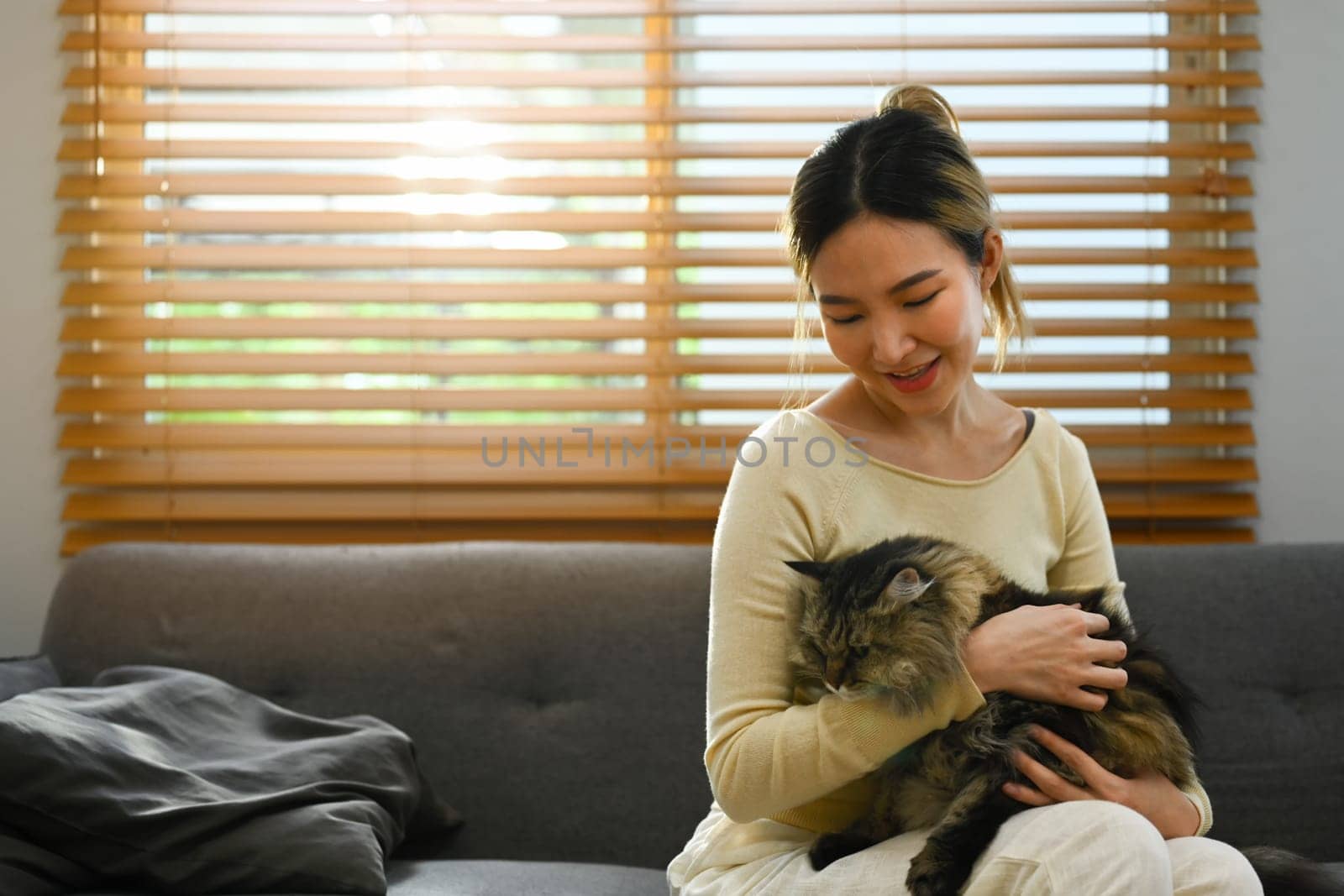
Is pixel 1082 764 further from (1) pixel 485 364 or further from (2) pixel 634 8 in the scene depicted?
(2) pixel 634 8

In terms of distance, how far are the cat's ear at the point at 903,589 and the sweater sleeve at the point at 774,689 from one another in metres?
0.11

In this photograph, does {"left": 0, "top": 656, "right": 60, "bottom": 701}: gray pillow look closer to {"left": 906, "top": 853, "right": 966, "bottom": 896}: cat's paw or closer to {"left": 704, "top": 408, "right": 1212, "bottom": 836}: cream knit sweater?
{"left": 704, "top": 408, "right": 1212, "bottom": 836}: cream knit sweater

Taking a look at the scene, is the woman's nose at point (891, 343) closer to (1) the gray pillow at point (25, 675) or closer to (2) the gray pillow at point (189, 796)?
(2) the gray pillow at point (189, 796)

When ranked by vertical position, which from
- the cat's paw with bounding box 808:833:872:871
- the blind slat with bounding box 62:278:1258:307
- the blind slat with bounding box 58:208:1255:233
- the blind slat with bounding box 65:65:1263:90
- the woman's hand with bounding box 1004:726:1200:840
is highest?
the blind slat with bounding box 65:65:1263:90

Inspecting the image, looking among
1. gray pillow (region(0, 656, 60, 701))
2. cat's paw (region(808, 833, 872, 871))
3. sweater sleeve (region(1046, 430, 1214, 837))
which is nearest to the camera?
cat's paw (region(808, 833, 872, 871))

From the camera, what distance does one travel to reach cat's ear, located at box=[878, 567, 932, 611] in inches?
50.5

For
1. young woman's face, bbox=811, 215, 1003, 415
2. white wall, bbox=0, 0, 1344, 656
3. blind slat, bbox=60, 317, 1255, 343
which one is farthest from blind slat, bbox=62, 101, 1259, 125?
young woman's face, bbox=811, 215, 1003, 415

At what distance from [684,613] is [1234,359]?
4.29 ft

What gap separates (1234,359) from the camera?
245cm

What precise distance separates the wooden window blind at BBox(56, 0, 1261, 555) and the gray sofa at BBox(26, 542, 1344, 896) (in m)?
0.34

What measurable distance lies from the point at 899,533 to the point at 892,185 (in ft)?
1.49

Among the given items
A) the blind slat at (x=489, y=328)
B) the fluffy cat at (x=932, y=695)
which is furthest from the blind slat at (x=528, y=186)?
the fluffy cat at (x=932, y=695)

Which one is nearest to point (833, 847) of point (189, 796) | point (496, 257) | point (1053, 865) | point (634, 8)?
point (1053, 865)

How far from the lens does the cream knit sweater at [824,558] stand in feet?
4.31
